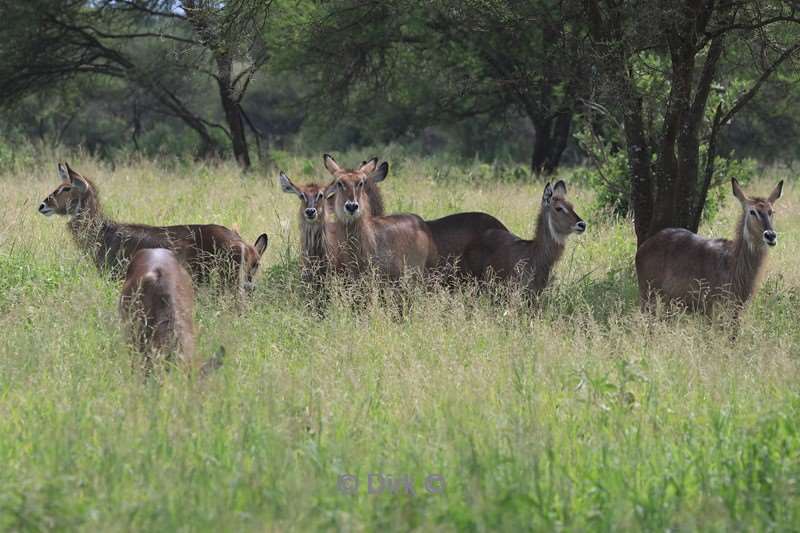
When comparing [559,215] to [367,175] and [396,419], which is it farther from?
[396,419]

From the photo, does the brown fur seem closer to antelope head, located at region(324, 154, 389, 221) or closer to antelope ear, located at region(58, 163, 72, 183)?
antelope head, located at region(324, 154, 389, 221)

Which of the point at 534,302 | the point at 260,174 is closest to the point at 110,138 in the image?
the point at 260,174

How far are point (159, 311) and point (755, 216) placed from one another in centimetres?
432

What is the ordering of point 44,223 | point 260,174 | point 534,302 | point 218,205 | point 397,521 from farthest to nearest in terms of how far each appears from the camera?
point 260,174, point 218,205, point 44,223, point 534,302, point 397,521

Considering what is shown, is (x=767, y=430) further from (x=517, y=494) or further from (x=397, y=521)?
(x=397, y=521)

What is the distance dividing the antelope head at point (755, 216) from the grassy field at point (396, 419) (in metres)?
0.61

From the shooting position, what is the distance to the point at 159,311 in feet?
19.9

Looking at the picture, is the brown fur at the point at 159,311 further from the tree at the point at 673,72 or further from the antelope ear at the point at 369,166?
the tree at the point at 673,72

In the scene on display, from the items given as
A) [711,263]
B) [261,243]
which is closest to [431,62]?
[261,243]

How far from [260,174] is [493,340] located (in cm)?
1054

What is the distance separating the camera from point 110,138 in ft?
117

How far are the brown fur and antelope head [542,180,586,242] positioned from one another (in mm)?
3409

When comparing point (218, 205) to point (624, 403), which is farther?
point (218, 205)

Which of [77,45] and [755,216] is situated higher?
[77,45]
